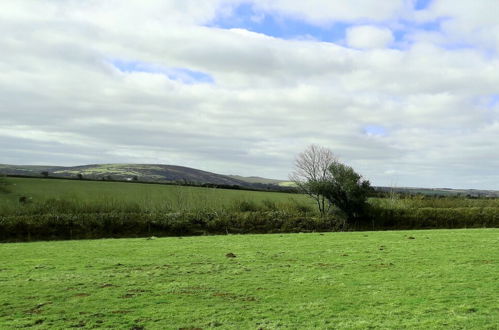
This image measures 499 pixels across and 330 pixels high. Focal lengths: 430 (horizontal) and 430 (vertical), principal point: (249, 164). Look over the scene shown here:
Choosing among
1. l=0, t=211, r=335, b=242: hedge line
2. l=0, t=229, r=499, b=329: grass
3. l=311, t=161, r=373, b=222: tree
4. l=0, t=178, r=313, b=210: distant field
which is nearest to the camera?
l=0, t=229, r=499, b=329: grass

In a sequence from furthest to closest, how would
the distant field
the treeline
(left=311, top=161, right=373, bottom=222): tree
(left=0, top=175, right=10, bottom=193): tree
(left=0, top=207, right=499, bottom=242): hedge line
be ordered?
(left=0, top=175, right=10, bottom=193): tree < the distant field < (left=311, top=161, right=373, bottom=222): tree < the treeline < (left=0, top=207, right=499, bottom=242): hedge line

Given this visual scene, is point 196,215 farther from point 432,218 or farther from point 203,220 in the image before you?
point 432,218

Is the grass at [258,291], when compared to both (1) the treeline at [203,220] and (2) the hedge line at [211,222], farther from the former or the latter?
(1) the treeline at [203,220]

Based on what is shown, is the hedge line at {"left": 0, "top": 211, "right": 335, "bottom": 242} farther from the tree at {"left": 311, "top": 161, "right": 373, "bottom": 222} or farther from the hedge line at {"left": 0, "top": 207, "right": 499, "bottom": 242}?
the tree at {"left": 311, "top": 161, "right": 373, "bottom": 222}

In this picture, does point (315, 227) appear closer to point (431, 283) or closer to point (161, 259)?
point (161, 259)

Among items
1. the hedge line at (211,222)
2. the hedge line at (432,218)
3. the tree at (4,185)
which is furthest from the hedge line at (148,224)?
the tree at (4,185)

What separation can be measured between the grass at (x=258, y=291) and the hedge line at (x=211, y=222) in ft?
80.6

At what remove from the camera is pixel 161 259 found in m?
20.7

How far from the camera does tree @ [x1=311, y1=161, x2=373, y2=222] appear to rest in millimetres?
54469

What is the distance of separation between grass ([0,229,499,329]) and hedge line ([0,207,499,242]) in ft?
80.6

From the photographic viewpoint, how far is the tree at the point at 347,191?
2144 inches

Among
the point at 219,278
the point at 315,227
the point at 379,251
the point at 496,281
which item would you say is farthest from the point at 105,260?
the point at 315,227

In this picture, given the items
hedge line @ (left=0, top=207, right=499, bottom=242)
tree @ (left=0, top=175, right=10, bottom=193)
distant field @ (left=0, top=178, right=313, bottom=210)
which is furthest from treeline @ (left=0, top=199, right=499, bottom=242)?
tree @ (left=0, top=175, right=10, bottom=193)

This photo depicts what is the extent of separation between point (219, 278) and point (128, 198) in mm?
52586
